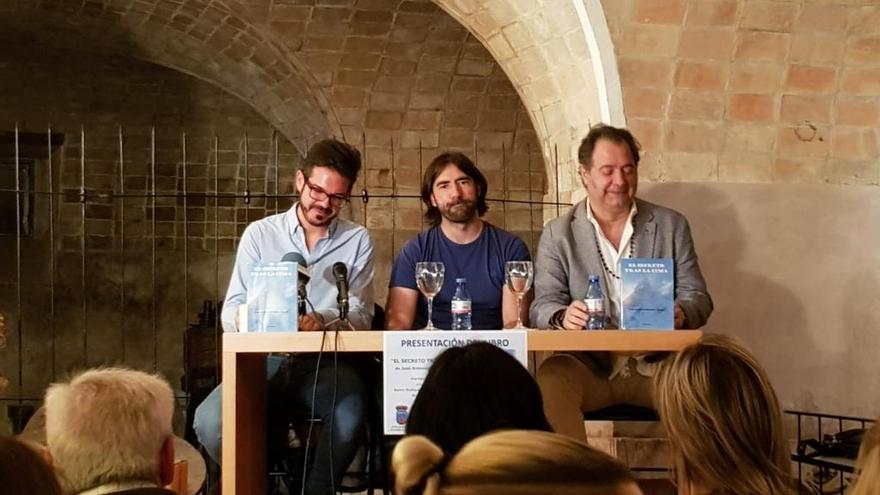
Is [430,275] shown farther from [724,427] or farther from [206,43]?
[206,43]

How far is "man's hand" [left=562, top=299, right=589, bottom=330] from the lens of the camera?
3.22m

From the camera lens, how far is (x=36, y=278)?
9.26m

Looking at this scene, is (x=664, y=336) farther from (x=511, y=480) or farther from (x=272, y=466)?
(x=511, y=480)

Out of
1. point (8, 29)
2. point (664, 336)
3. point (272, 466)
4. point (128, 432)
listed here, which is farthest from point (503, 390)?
point (8, 29)

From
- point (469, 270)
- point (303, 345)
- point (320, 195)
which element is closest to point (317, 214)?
point (320, 195)

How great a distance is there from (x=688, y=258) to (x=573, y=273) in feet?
1.30

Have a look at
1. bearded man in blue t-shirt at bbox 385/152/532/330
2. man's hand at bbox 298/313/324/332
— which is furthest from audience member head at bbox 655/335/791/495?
bearded man in blue t-shirt at bbox 385/152/532/330

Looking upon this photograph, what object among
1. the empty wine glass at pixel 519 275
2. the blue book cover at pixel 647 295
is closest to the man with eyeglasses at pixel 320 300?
the empty wine glass at pixel 519 275

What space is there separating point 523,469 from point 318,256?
276 centimetres

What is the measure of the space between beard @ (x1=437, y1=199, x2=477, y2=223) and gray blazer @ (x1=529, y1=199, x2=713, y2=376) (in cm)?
29

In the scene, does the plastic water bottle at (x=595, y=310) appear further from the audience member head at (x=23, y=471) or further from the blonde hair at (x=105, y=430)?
the audience member head at (x=23, y=471)

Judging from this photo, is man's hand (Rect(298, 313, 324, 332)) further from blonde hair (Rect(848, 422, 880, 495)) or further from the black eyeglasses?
blonde hair (Rect(848, 422, 880, 495))

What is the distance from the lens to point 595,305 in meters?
3.26

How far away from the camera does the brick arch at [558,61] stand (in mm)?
4512
